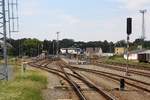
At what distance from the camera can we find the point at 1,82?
84.7 feet

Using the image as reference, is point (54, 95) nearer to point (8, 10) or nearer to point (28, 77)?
A: point (8, 10)

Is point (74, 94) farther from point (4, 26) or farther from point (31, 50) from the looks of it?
point (31, 50)

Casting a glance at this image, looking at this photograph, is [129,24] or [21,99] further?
[129,24]

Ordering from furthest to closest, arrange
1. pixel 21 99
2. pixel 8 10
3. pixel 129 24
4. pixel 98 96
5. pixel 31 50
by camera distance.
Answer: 1. pixel 31 50
2. pixel 129 24
3. pixel 8 10
4. pixel 98 96
5. pixel 21 99

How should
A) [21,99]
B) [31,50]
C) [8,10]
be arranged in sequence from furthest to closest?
[31,50]
[8,10]
[21,99]

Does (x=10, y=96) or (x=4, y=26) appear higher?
(x=4, y=26)

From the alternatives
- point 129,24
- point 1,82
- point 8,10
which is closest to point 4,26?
point 8,10

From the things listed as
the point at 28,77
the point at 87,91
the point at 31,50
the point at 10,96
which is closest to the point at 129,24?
the point at 28,77

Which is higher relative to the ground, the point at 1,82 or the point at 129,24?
the point at 129,24

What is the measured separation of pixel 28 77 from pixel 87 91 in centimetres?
721

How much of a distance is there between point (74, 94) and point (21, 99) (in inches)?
238

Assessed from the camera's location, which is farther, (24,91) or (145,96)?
(145,96)

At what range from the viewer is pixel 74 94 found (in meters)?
23.8

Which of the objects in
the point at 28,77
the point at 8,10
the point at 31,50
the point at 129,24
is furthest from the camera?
the point at 31,50
